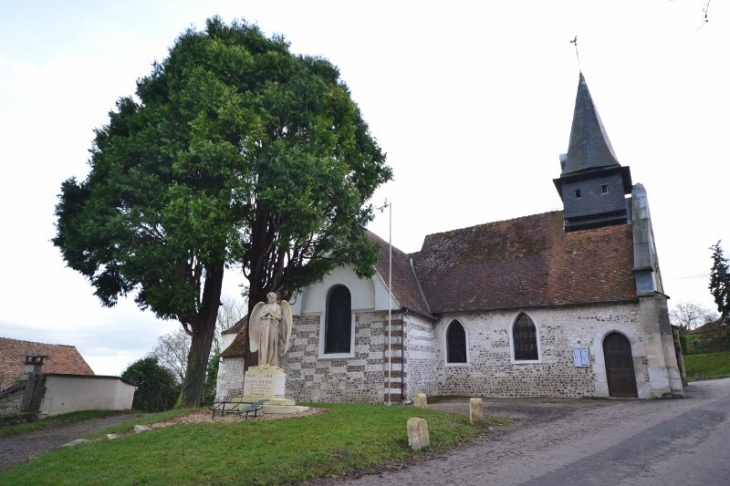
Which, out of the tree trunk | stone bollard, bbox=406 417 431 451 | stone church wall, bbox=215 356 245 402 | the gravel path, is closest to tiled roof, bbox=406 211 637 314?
stone church wall, bbox=215 356 245 402

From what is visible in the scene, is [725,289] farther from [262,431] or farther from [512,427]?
[262,431]

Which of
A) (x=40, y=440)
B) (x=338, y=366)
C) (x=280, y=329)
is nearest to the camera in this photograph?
(x=40, y=440)

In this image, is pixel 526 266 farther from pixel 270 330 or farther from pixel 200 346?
pixel 200 346

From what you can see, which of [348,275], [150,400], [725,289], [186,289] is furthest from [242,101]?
[725,289]

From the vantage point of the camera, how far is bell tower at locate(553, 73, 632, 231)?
22.6m

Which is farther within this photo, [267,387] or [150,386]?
[150,386]

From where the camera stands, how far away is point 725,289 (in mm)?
36125

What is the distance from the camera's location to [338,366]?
1952cm

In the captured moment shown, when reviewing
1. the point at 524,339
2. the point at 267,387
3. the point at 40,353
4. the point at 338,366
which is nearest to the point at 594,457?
the point at 267,387

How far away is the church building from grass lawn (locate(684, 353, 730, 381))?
56.4 feet

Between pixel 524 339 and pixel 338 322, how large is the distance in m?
8.33

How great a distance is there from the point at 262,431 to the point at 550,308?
562 inches

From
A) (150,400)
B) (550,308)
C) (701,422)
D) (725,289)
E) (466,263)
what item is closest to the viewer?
(701,422)

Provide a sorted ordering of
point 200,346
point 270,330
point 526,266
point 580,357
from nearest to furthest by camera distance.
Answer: point 270,330, point 200,346, point 580,357, point 526,266
